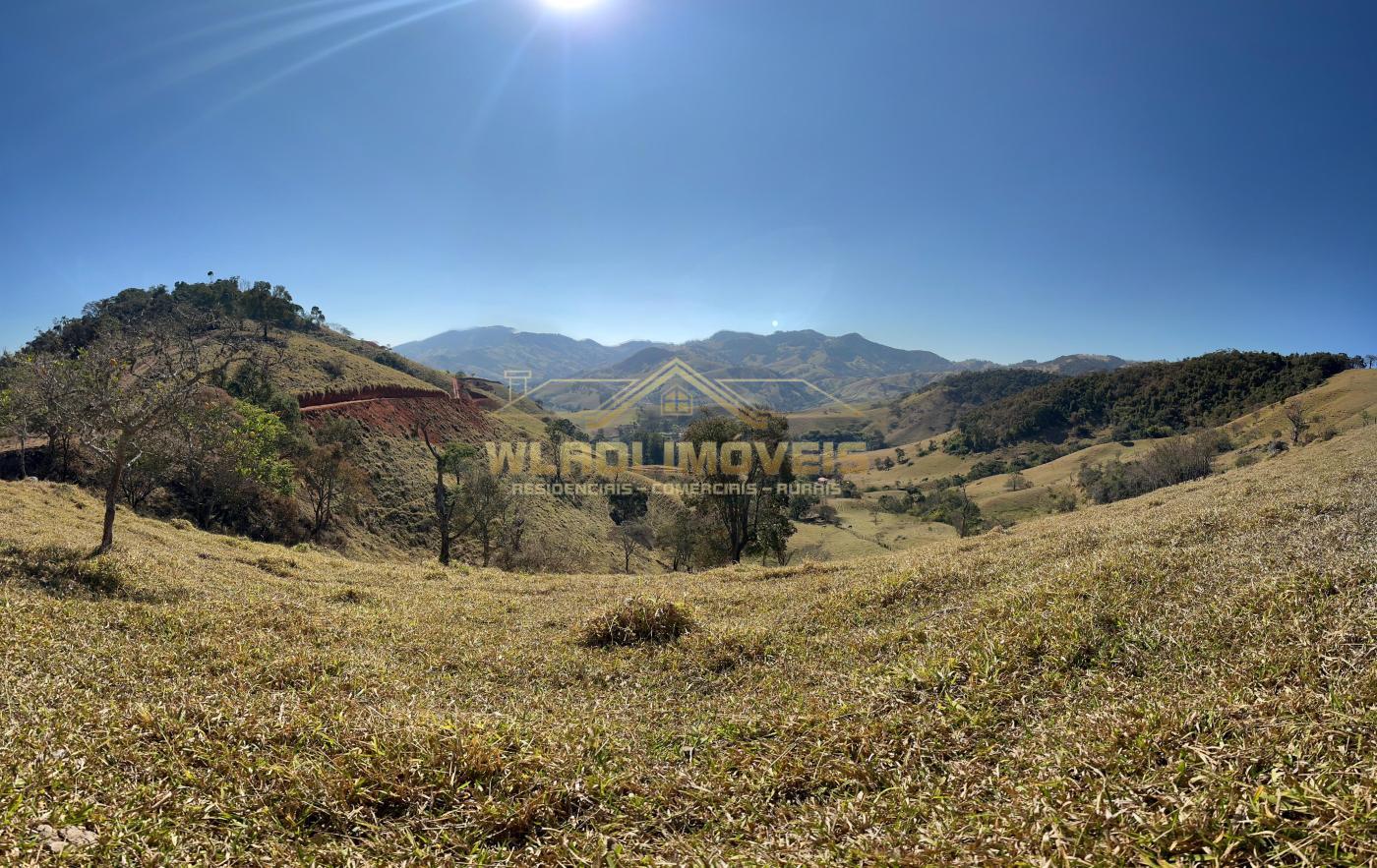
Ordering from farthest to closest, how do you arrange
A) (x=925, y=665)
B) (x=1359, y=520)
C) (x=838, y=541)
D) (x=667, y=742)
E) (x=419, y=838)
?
(x=838, y=541) → (x=1359, y=520) → (x=925, y=665) → (x=667, y=742) → (x=419, y=838)

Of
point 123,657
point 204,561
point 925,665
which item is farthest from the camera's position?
point 204,561

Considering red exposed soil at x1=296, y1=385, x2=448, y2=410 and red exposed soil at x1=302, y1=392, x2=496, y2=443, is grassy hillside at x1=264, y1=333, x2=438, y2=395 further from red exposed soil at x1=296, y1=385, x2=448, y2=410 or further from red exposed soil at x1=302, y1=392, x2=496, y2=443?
red exposed soil at x1=302, y1=392, x2=496, y2=443

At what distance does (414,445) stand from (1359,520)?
53.9m

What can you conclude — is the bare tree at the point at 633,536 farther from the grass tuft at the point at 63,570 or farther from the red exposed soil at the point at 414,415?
the grass tuft at the point at 63,570

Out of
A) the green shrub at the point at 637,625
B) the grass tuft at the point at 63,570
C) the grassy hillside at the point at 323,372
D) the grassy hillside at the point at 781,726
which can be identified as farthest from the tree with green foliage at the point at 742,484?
the grassy hillside at the point at 323,372

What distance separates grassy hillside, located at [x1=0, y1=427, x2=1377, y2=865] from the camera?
2.60 m

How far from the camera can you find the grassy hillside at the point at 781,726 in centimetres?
260

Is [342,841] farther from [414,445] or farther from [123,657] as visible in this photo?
[414,445]

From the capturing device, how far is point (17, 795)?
300 cm

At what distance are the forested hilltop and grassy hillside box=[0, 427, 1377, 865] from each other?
384 ft

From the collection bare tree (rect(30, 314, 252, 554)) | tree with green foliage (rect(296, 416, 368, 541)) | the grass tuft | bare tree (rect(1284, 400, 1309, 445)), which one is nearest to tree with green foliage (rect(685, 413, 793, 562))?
tree with green foliage (rect(296, 416, 368, 541))

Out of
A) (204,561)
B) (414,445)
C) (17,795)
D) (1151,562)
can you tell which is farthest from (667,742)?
(414,445)

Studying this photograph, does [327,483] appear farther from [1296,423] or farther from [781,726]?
[1296,423]

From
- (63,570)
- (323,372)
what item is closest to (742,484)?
(63,570)
